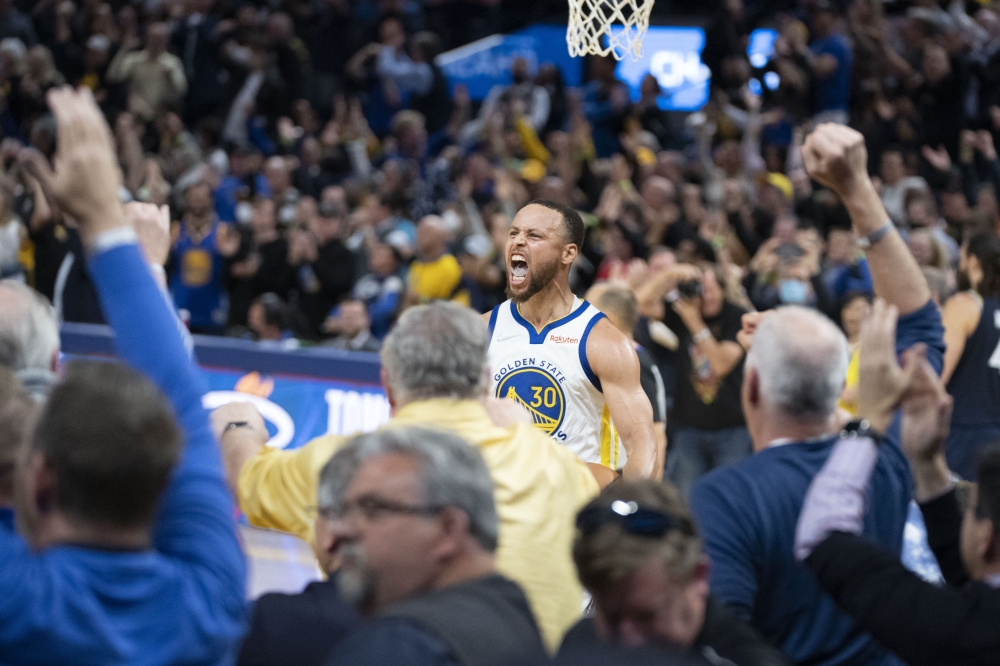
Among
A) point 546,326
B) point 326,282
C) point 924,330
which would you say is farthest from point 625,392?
point 326,282

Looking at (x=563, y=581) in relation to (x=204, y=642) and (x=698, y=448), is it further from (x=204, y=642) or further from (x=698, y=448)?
(x=698, y=448)

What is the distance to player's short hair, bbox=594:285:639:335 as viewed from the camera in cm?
720

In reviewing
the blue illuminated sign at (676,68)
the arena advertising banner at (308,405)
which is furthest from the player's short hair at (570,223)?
the blue illuminated sign at (676,68)

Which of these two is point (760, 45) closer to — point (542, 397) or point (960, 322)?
point (960, 322)

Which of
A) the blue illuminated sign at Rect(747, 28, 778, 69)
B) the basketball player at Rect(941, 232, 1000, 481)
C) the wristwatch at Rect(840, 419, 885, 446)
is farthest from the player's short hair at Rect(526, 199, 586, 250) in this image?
the blue illuminated sign at Rect(747, 28, 778, 69)

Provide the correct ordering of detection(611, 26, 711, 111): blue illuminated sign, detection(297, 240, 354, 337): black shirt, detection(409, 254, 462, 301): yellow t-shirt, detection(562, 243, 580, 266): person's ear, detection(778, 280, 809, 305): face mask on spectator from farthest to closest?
detection(611, 26, 711, 111): blue illuminated sign, detection(297, 240, 354, 337): black shirt, detection(409, 254, 462, 301): yellow t-shirt, detection(778, 280, 809, 305): face mask on spectator, detection(562, 243, 580, 266): person's ear

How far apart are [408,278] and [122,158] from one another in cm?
434

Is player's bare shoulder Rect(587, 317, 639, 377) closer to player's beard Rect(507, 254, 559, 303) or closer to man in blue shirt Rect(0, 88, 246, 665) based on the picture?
player's beard Rect(507, 254, 559, 303)

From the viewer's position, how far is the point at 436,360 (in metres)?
3.18

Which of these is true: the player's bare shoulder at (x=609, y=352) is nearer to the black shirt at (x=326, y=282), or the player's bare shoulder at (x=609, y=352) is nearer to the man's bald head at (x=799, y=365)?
the man's bald head at (x=799, y=365)

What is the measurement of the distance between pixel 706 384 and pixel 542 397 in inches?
127

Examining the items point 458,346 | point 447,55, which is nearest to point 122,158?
point 447,55

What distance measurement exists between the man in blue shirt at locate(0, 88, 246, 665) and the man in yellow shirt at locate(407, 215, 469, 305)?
28.1 feet

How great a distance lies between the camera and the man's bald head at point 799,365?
3.03m
